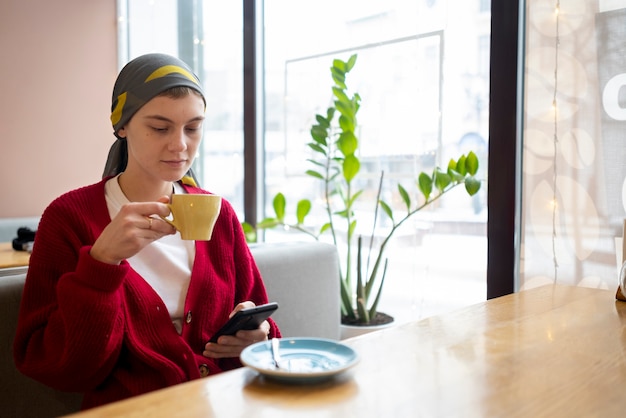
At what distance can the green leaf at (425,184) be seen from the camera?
239cm

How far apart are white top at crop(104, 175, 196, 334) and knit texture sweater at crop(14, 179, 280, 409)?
0.09ft

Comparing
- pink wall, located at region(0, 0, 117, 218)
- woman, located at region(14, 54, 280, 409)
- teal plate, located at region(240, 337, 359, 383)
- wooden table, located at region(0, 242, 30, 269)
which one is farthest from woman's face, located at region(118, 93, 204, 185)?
pink wall, located at region(0, 0, 117, 218)

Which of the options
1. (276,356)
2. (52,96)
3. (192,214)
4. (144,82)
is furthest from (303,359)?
(52,96)

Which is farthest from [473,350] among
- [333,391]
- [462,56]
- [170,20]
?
[170,20]

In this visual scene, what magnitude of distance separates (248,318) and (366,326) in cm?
160

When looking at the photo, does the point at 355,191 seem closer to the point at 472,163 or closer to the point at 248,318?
the point at 472,163

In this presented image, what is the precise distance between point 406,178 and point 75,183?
2.76 metres

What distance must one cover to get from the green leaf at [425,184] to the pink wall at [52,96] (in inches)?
116

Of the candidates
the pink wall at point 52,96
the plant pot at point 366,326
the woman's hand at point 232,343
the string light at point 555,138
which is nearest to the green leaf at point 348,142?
the plant pot at point 366,326

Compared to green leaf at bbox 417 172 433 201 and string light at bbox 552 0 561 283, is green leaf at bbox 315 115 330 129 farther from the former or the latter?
string light at bbox 552 0 561 283

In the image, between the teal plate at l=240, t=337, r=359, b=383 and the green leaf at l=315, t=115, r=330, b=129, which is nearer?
the teal plate at l=240, t=337, r=359, b=383

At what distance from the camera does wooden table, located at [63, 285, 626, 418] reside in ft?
2.32

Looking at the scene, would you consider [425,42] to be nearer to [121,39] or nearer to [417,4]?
[417,4]

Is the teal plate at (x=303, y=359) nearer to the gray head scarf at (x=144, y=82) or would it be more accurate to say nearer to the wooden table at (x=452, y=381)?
the wooden table at (x=452, y=381)
